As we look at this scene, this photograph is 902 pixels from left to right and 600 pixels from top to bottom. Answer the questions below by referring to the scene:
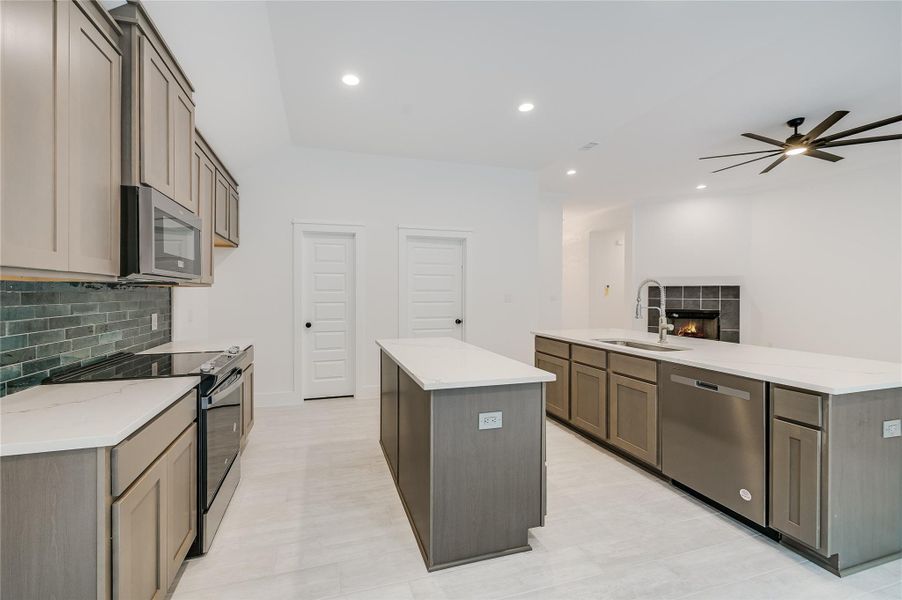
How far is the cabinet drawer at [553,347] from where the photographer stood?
135 inches

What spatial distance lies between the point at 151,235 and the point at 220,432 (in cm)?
105

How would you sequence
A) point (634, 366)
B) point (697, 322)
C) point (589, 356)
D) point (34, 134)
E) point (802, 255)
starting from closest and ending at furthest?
point (34, 134)
point (634, 366)
point (589, 356)
point (802, 255)
point (697, 322)

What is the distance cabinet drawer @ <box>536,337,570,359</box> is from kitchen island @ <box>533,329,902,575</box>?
0.79m

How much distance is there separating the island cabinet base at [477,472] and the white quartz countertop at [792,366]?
1.08 meters

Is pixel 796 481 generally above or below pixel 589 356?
below

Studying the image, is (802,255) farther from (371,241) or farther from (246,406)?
(246,406)

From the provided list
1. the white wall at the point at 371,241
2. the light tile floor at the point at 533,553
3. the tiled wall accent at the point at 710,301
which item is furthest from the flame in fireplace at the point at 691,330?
the light tile floor at the point at 533,553

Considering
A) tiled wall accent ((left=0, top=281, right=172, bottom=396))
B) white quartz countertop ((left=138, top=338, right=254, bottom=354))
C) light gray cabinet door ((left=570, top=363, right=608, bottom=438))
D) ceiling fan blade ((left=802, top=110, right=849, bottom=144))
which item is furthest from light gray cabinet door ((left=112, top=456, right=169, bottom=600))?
ceiling fan blade ((left=802, top=110, right=849, bottom=144))

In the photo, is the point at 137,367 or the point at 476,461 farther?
the point at 137,367

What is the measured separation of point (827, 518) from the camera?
1691 millimetres

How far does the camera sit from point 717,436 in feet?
7.00

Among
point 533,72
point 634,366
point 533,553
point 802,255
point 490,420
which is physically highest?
point 533,72

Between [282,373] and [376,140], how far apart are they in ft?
8.97

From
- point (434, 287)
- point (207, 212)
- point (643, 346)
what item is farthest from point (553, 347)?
point (207, 212)
